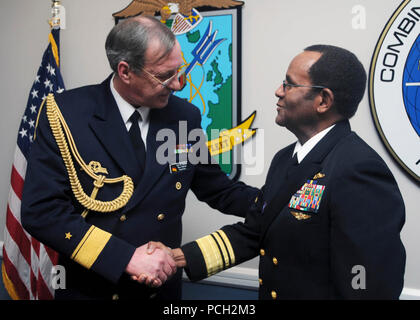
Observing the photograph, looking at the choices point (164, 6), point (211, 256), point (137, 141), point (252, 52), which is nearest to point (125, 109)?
point (137, 141)

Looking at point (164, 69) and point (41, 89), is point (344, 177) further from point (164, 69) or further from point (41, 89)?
point (41, 89)

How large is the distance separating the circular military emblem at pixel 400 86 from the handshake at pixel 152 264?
4.47ft

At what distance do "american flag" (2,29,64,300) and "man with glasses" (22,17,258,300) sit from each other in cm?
125

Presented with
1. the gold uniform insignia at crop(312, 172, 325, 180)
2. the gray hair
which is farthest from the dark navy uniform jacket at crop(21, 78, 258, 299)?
the gold uniform insignia at crop(312, 172, 325, 180)

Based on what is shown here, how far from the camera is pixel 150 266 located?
1.34 meters

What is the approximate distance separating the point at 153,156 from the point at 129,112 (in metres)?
0.19

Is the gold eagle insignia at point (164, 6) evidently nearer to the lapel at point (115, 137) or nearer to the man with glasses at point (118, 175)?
the man with glasses at point (118, 175)

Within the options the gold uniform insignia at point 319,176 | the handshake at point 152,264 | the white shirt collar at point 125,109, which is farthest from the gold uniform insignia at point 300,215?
the white shirt collar at point 125,109

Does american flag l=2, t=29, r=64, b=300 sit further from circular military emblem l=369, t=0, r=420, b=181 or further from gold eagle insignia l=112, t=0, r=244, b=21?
circular military emblem l=369, t=0, r=420, b=181

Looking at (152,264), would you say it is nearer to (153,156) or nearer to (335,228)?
(153,156)

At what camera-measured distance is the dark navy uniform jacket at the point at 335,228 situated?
1.03 m

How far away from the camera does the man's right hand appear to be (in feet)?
4.35

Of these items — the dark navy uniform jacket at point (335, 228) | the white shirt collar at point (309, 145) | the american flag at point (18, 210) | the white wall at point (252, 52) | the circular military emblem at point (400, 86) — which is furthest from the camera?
the american flag at point (18, 210)

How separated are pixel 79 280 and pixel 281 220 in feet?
→ 2.54
